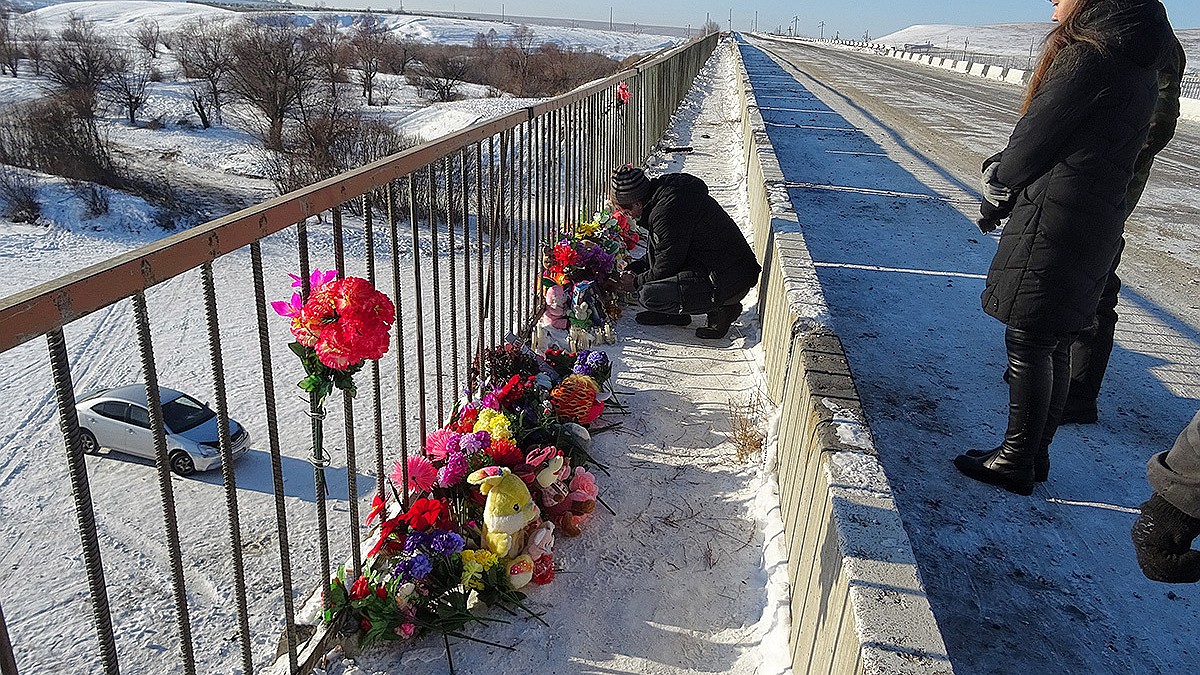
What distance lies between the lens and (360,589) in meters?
2.46

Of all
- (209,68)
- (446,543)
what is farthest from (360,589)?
(209,68)

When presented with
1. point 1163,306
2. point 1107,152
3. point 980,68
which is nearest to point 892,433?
point 1107,152

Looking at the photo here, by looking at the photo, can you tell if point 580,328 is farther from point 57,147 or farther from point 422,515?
point 57,147

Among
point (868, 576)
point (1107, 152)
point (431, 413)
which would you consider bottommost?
point (431, 413)

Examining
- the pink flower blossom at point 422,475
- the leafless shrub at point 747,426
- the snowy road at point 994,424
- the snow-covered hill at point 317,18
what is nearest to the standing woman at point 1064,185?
the snowy road at point 994,424

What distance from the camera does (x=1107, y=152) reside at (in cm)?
268

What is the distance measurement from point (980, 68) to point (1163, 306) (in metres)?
35.7

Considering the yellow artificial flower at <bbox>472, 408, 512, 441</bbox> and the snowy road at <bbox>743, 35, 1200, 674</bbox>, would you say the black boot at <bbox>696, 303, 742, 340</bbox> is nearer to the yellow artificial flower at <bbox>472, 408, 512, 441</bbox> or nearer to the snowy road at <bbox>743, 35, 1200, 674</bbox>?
the snowy road at <bbox>743, 35, 1200, 674</bbox>

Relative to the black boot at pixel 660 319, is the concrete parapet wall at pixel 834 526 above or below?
above

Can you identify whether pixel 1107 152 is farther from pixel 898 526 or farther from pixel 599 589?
pixel 599 589

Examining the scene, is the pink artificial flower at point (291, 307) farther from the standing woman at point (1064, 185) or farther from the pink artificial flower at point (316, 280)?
the standing woman at point (1064, 185)

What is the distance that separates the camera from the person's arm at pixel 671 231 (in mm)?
4625

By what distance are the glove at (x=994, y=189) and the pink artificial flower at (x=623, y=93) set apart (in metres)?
4.69

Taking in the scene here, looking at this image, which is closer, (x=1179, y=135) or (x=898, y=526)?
(x=898, y=526)
